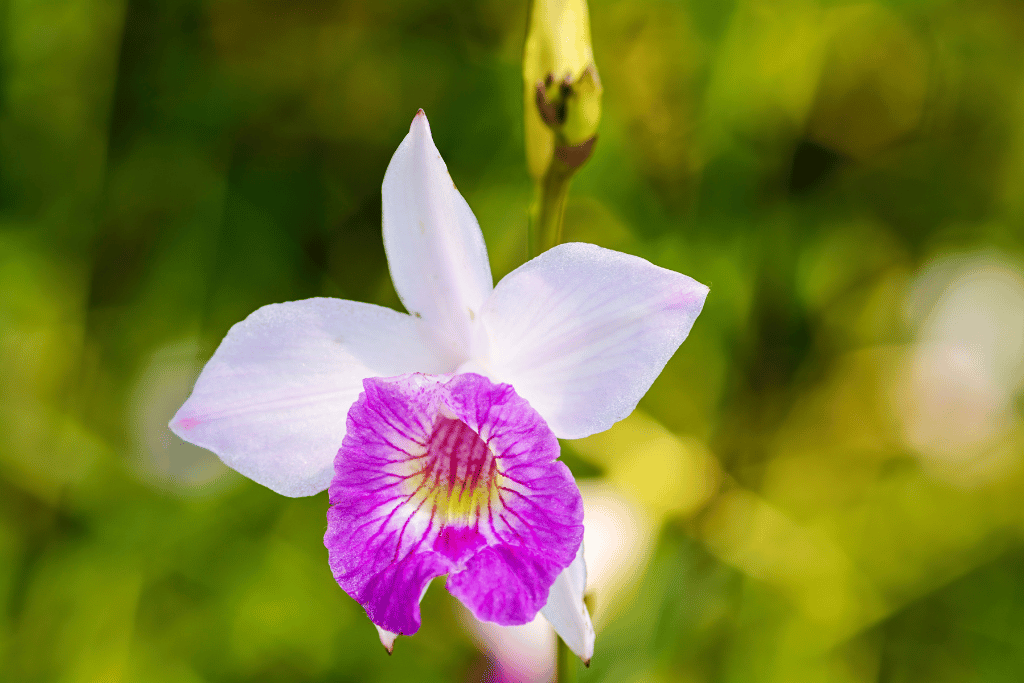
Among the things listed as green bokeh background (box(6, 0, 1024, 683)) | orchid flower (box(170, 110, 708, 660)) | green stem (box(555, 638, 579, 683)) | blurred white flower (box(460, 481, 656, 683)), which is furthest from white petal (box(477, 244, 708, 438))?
green bokeh background (box(6, 0, 1024, 683))

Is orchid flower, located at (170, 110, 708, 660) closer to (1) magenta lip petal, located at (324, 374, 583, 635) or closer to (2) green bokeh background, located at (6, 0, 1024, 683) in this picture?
(1) magenta lip petal, located at (324, 374, 583, 635)

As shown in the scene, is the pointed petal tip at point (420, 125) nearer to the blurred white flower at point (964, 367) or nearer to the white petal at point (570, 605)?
the white petal at point (570, 605)

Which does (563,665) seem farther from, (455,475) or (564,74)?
(564,74)

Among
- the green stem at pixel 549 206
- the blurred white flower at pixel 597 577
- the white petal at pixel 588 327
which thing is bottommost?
the blurred white flower at pixel 597 577

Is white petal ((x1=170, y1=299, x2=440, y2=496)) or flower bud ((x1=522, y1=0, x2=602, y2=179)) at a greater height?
flower bud ((x1=522, y1=0, x2=602, y2=179))

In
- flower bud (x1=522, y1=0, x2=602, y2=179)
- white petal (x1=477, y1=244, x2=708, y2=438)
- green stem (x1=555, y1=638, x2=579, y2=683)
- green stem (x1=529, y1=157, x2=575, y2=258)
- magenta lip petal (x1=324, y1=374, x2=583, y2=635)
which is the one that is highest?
flower bud (x1=522, y1=0, x2=602, y2=179)

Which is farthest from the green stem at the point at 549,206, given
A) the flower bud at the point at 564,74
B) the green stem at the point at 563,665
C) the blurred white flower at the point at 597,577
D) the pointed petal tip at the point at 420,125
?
the blurred white flower at the point at 597,577
